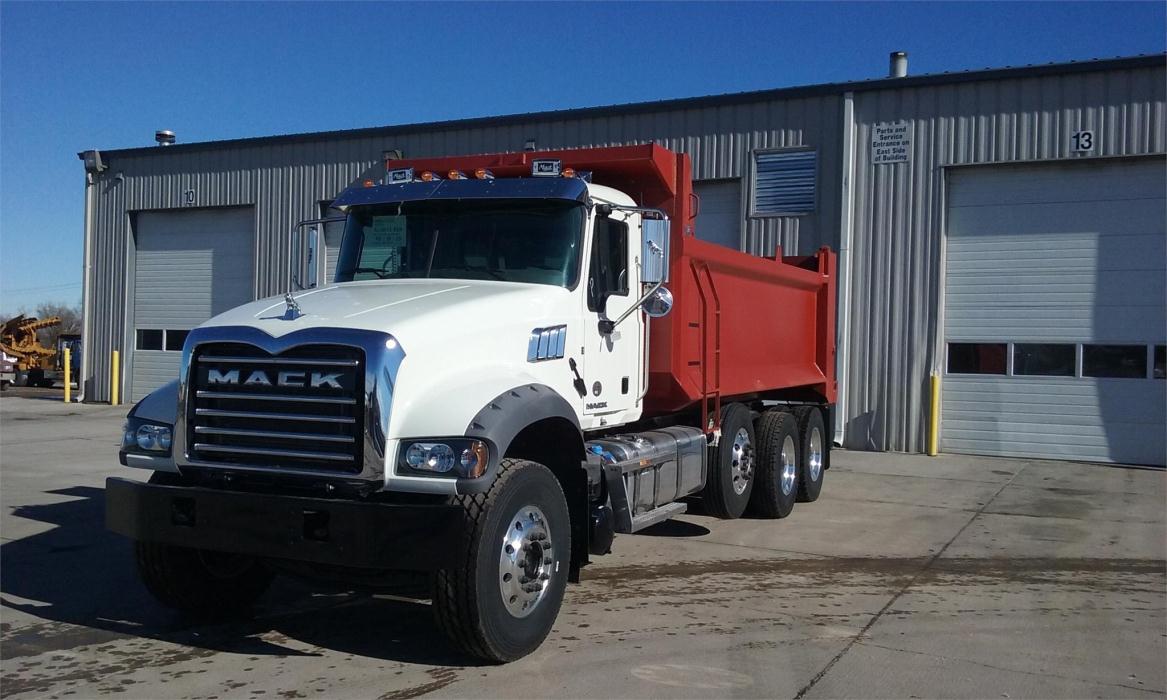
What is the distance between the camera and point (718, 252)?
868 cm

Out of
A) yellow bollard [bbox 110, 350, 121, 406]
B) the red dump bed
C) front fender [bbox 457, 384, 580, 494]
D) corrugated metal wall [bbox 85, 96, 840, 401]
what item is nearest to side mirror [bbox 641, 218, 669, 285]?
the red dump bed

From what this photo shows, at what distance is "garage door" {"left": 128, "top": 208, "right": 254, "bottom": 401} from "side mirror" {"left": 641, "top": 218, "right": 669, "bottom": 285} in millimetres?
17421

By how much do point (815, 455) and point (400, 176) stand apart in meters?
6.27

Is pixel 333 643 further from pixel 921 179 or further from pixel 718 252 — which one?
pixel 921 179

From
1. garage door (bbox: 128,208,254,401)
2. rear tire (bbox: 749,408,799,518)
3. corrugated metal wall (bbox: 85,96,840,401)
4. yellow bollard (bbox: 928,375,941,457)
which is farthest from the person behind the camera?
garage door (bbox: 128,208,254,401)

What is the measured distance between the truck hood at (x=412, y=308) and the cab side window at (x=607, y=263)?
343mm

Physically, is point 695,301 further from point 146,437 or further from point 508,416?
point 146,437

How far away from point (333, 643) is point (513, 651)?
1.15m

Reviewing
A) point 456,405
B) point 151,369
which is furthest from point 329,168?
point 456,405

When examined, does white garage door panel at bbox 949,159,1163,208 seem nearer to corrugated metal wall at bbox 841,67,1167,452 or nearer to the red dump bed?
corrugated metal wall at bbox 841,67,1167,452

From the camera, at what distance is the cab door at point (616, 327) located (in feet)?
21.9

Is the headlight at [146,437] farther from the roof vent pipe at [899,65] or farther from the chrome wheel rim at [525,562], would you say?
the roof vent pipe at [899,65]

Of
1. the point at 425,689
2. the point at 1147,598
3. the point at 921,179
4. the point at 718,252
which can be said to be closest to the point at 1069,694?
the point at 1147,598

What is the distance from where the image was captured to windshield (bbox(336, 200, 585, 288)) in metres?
6.55
